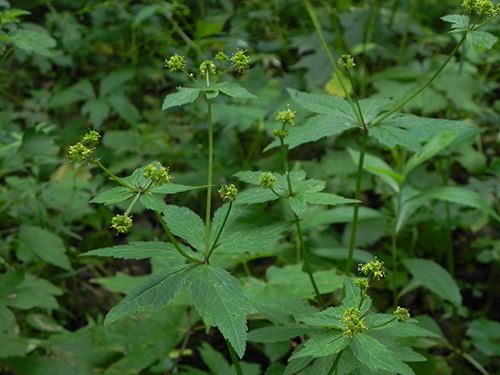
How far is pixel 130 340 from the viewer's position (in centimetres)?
220

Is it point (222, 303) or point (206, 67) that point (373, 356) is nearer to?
point (222, 303)

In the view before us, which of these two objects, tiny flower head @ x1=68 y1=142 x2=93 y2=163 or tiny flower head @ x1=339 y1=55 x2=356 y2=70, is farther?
tiny flower head @ x1=339 y1=55 x2=356 y2=70

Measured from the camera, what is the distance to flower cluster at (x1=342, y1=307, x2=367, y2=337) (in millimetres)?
1178

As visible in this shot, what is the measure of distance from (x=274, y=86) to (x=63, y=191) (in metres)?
1.55

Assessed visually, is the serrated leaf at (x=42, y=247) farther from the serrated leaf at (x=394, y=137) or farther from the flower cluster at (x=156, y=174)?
the serrated leaf at (x=394, y=137)

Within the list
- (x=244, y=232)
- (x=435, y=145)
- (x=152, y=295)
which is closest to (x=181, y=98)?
(x=244, y=232)

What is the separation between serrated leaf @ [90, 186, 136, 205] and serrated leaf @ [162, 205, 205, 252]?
0.23 meters

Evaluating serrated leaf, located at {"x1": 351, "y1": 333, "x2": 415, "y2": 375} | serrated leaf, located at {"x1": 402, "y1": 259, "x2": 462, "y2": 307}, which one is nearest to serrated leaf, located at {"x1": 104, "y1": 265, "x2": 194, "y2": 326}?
serrated leaf, located at {"x1": 351, "y1": 333, "x2": 415, "y2": 375}

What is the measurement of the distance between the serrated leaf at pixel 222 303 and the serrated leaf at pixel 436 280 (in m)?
1.30

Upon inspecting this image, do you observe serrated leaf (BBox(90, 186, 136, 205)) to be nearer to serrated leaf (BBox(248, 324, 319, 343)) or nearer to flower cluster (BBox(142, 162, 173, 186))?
flower cluster (BBox(142, 162, 173, 186))

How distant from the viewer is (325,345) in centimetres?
119

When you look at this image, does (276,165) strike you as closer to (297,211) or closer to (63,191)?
(63,191)

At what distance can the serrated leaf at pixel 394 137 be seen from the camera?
1553 mm

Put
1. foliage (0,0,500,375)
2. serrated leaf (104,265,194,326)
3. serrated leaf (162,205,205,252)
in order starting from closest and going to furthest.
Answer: serrated leaf (104,265,194,326), foliage (0,0,500,375), serrated leaf (162,205,205,252)
